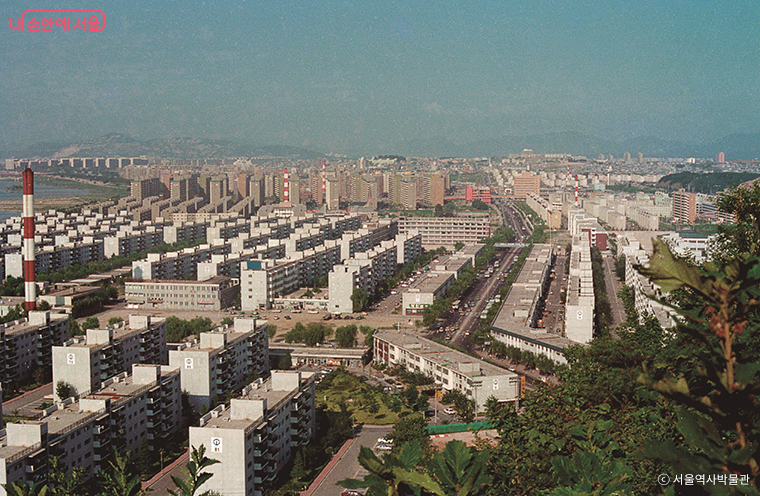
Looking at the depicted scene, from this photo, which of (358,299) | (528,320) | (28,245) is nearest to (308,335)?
(358,299)

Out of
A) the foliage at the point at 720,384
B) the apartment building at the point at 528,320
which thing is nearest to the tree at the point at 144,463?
the apartment building at the point at 528,320

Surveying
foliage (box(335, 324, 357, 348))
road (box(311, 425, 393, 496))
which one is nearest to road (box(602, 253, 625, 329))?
foliage (box(335, 324, 357, 348))

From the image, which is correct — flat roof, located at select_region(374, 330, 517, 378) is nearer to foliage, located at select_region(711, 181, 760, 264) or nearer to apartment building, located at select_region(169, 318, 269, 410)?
apartment building, located at select_region(169, 318, 269, 410)

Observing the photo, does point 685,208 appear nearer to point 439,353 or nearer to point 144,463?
point 439,353

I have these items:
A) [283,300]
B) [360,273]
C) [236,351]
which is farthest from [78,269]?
[236,351]

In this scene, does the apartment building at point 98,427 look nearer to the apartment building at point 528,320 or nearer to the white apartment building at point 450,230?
the apartment building at point 528,320
